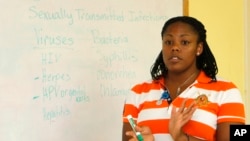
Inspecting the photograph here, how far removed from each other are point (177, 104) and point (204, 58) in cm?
24

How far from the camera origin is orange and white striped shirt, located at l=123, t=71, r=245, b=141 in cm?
138

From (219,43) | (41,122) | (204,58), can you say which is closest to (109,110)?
(41,122)

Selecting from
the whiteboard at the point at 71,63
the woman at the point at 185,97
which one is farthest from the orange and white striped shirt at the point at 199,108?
the whiteboard at the point at 71,63

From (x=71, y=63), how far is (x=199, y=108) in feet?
2.55

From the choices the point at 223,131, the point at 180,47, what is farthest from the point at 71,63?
the point at 223,131

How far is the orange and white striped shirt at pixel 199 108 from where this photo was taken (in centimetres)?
138

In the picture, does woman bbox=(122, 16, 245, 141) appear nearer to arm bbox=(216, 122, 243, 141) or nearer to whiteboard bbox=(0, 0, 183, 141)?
arm bbox=(216, 122, 243, 141)

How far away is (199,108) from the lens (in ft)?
4.62

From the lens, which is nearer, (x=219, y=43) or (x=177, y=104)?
(x=177, y=104)

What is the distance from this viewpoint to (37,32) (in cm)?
183

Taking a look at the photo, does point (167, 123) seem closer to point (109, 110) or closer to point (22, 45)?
point (109, 110)

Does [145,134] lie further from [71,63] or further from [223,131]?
[71,63]

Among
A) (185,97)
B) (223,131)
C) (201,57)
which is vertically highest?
(201,57)

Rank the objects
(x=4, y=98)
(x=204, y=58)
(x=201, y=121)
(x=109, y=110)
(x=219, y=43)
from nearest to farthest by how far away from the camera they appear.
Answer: (x=201, y=121), (x=204, y=58), (x=4, y=98), (x=109, y=110), (x=219, y=43)
